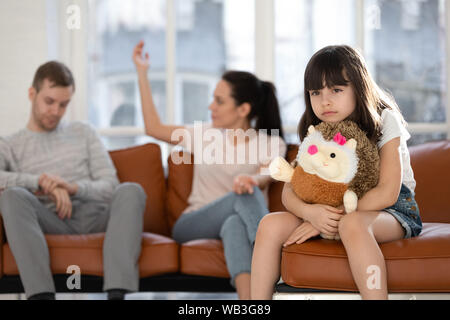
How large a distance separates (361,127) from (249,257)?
63 cm

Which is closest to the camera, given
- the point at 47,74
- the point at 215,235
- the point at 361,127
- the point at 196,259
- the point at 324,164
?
the point at 324,164

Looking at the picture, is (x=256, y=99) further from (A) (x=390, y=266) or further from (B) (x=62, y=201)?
(A) (x=390, y=266)

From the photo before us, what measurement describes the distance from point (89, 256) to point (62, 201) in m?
0.25

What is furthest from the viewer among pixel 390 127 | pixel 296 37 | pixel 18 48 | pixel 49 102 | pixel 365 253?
pixel 296 37

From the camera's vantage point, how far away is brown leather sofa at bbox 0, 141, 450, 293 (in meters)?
1.48

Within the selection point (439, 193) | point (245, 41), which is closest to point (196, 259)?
point (439, 193)

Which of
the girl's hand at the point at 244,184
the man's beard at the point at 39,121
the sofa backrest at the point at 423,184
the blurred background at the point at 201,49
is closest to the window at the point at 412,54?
the blurred background at the point at 201,49

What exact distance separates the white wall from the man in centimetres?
52

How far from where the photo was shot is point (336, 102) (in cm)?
157

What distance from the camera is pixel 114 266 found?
1.88 meters

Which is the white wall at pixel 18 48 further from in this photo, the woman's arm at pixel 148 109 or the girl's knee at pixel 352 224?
the girl's knee at pixel 352 224

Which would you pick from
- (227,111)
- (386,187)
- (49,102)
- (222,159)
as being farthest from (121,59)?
(386,187)

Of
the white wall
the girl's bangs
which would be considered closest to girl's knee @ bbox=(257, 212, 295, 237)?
the girl's bangs

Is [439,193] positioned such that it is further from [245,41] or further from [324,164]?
[245,41]
